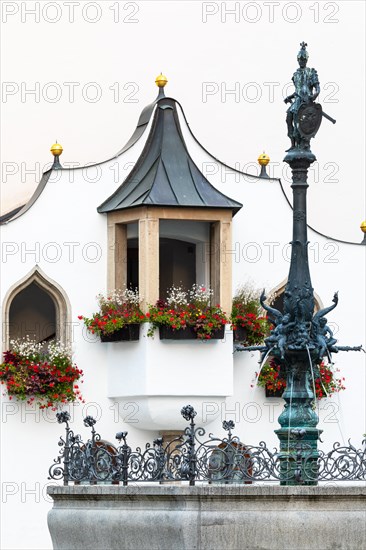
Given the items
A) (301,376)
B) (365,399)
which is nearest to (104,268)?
(365,399)

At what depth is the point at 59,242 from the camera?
27.6 metres

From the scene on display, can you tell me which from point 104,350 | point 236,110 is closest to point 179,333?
point 104,350

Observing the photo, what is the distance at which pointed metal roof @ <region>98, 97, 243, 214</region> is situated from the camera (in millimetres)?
27219

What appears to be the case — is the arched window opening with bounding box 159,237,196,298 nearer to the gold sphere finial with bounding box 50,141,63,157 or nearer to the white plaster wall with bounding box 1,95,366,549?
the white plaster wall with bounding box 1,95,366,549

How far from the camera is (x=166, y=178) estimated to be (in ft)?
90.1

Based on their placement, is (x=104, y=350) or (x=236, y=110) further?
(x=236, y=110)

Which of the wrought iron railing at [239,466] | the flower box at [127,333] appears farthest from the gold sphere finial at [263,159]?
the wrought iron railing at [239,466]

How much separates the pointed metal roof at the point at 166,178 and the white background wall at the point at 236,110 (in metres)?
0.31

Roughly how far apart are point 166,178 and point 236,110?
3.81 meters

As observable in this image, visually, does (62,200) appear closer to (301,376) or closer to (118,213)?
(118,213)

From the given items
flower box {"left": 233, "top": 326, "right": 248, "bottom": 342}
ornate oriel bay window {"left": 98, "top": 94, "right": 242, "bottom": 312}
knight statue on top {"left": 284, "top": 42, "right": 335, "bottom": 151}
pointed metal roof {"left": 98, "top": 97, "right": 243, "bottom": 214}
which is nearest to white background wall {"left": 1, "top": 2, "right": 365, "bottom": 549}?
pointed metal roof {"left": 98, "top": 97, "right": 243, "bottom": 214}

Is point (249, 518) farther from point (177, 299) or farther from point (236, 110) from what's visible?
point (236, 110)

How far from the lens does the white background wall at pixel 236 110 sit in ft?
93.6

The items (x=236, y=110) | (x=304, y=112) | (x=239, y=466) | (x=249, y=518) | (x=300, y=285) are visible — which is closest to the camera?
(x=249, y=518)
